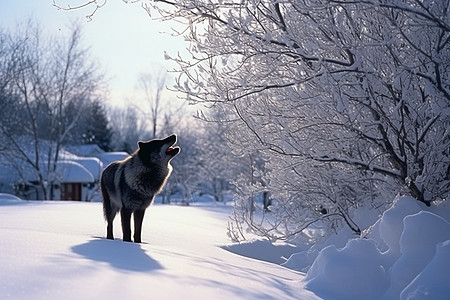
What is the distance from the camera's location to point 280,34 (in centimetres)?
685

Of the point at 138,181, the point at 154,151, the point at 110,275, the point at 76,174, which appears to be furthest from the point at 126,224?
the point at 76,174

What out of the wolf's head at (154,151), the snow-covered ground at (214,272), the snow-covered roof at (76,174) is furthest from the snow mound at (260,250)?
the snow-covered roof at (76,174)

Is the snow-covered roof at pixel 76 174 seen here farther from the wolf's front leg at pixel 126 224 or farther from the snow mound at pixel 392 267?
the snow mound at pixel 392 267

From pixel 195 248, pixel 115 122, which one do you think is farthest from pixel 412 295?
pixel 115 122

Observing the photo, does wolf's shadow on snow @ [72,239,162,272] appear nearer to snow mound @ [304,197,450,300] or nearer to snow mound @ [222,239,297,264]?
snow mound @ [304,197,450,300]

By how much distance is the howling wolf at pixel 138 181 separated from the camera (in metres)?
6.86

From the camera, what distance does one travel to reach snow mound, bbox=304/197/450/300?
14.6 feet

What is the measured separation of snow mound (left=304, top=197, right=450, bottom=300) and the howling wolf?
2661mm

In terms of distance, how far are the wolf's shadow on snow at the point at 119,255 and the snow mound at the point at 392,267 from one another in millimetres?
1481

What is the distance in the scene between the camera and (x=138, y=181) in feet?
22.6

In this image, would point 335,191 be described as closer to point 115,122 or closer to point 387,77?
point 387,77

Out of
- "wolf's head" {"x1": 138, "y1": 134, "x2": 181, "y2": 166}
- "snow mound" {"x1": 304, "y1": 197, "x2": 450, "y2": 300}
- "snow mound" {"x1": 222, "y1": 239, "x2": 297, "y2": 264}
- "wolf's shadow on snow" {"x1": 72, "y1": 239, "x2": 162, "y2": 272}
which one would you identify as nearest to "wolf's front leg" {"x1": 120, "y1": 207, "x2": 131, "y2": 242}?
"wolf's head" {"x1": 138, "y1": 134, "x2": 181, "y2": 166}

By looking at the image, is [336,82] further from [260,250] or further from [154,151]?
[260,250]

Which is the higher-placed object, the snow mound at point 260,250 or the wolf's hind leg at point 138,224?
the wolf's hind leg at point 138,224
